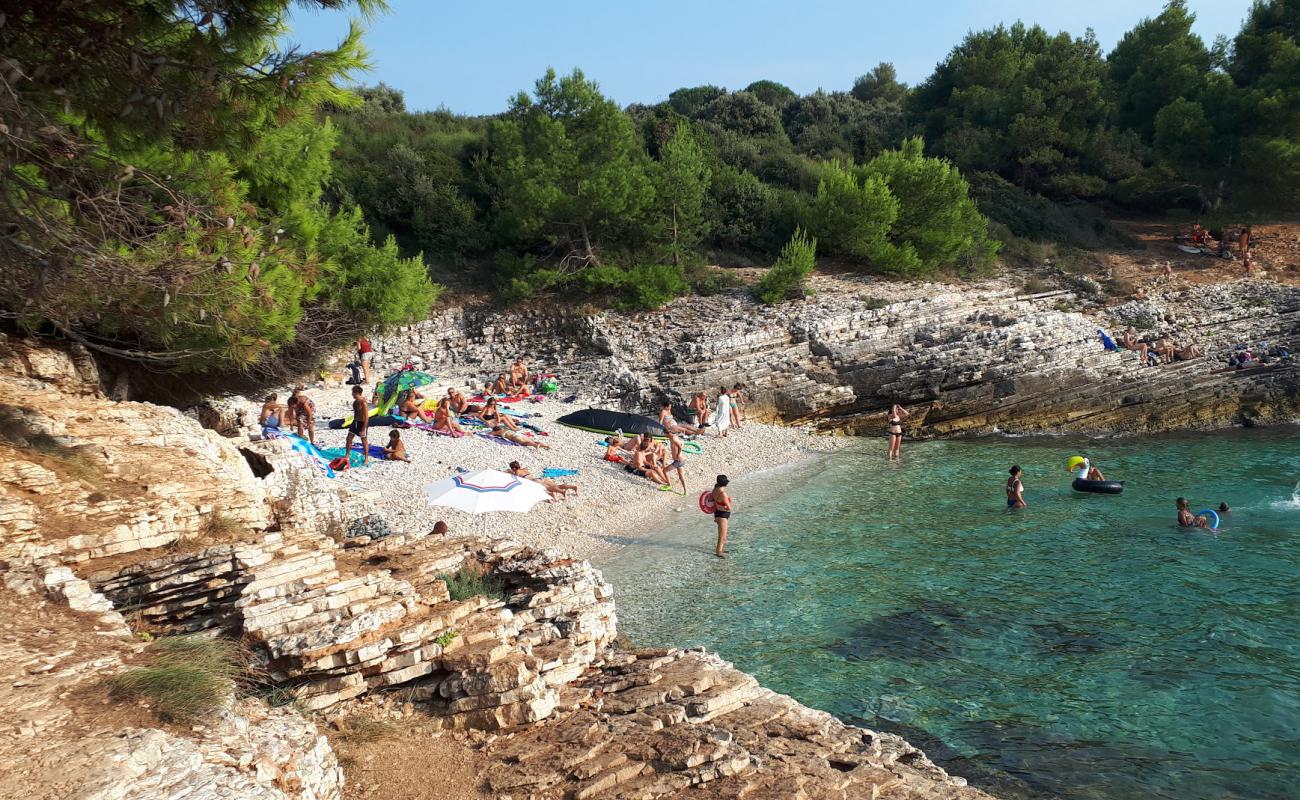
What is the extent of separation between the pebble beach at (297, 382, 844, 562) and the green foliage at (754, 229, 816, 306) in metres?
6.17

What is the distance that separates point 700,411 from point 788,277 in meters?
7.74

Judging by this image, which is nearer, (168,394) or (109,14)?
(109,14)

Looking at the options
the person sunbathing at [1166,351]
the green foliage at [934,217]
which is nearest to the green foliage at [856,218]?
the green foliage at [934,217]

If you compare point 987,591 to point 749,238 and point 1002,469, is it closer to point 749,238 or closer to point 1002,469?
point 1002,469

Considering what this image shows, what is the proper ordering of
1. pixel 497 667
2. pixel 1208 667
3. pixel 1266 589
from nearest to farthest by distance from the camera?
1. pixel 497 667
2. pixel 1208 667
3. pixel 1266 589

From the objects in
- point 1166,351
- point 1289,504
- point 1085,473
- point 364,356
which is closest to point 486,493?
point 364,356

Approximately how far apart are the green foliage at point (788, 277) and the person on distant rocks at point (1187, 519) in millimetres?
14878

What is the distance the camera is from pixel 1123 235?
34812 mm

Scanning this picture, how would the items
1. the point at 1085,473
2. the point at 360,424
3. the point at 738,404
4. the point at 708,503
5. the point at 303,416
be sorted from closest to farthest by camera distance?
the point at 708,503 → the point at 360,424 → the point at 303,416 → the point at 1085,473 → the point at 738,404

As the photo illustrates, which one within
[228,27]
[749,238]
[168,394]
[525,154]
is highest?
[525,154]

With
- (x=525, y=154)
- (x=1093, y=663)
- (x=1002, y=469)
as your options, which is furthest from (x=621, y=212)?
(x=1093, y=663)

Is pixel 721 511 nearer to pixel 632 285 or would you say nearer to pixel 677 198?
pixel 632 285

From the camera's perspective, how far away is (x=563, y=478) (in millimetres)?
15734

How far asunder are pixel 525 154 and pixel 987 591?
77.8 ft
